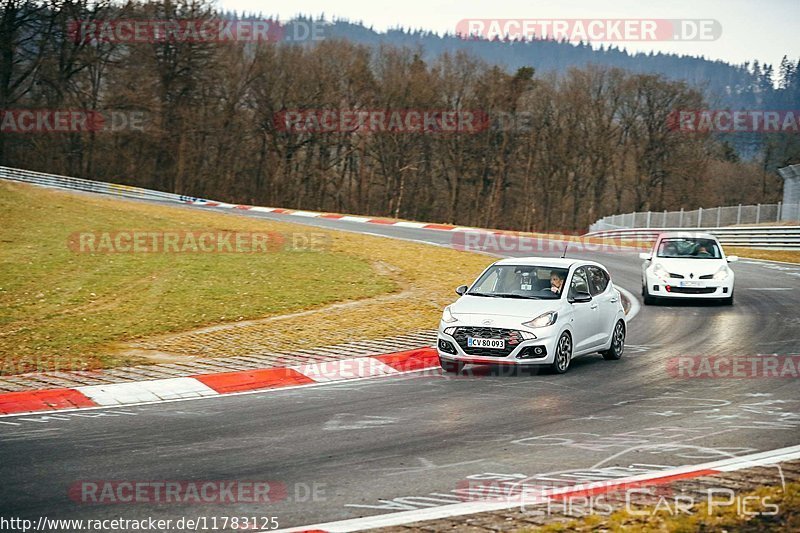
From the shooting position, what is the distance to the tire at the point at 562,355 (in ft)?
41.8

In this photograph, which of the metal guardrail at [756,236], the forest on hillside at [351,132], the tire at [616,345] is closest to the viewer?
the tire at [616,345]

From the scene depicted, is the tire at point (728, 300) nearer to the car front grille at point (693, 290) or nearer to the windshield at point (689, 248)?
the car front grille at point (693, 290)

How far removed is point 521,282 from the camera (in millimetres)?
13875

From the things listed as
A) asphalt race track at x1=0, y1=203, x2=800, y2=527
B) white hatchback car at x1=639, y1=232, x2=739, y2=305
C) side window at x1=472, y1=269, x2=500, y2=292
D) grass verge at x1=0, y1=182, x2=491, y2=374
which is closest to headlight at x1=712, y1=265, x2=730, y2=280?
white hatchback car at x1=639, y1=232, x2=739, y2=305

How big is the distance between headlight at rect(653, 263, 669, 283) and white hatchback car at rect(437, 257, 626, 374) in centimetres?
687

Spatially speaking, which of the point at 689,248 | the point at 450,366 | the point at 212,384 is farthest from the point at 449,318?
the point at 689,248

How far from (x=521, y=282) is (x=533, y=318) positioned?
1.29m

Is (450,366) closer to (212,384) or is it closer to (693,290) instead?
(212,384)

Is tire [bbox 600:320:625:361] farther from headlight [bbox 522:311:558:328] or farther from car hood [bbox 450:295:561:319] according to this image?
headlight [bbox 522:311:558:328]

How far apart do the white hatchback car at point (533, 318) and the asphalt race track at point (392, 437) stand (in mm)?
365

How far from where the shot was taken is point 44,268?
22.0 metres

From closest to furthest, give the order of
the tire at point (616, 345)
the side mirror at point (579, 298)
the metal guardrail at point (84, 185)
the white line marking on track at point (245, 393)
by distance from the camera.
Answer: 1. the white line marking on track at point (245, 393)
2. the side mirror at point (579, 298)
3. the tire at point (616, 345)
4. the metal guardrail at point (84, 185)

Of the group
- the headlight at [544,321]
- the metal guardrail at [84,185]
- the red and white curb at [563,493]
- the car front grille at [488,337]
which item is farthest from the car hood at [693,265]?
the metal guardrail at [84,185]

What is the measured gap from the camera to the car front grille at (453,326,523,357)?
12.5 m
